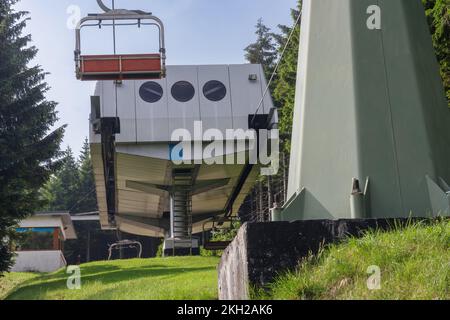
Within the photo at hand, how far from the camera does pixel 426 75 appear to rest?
784cm

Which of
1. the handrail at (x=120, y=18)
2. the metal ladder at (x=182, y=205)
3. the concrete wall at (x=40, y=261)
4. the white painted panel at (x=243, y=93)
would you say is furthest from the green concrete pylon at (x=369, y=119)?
the concrete wall at (x=40, y=261)

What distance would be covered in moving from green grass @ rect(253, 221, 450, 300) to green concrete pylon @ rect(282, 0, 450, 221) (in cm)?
110

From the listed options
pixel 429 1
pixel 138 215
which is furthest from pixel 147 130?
pixel 138 215

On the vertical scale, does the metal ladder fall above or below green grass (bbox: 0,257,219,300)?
above

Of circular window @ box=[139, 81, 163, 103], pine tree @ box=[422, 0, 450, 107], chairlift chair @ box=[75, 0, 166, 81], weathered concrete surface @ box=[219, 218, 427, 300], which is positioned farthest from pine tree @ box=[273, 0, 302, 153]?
weathered concrete surface @ box=[219, 218, 427, 300]

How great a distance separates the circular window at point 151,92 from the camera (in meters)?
24.8

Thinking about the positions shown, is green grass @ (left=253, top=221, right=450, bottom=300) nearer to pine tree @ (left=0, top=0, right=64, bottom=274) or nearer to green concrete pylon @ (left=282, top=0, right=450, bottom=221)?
green concrete pylon @ (left=282, top=0, right=450, bottom=221)

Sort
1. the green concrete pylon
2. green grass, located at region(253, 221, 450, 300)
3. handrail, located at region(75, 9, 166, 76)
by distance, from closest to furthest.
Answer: green grass, located at region(253, 221, 450, 300) → the green concrete pylon → handrail, located at region(75, 9, 166, 76)

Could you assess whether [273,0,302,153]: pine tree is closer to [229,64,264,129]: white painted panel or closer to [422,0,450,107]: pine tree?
[229,64,264,129]: white painted panel

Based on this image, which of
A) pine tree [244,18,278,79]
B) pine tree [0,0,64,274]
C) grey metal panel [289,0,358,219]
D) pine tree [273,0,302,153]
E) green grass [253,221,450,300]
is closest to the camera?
green grass [253,221,450,300]

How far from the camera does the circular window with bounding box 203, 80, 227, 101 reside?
987 inches

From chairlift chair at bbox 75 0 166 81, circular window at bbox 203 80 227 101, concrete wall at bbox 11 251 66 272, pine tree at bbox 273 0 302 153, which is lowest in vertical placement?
concrete wall at bbox 11 251 66 272

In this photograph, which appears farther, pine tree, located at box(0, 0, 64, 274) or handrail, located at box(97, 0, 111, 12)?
pine tree, located at box(0, 0, 64, 274)

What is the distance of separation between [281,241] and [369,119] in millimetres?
2059
